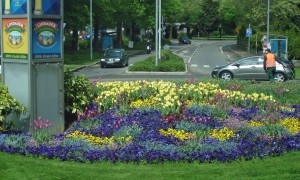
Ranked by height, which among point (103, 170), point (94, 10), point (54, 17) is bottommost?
point (103, 170)

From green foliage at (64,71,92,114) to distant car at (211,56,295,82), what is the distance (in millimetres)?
16456

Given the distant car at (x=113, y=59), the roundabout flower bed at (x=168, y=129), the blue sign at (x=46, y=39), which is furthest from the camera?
the distant car at (x=113, y=59)

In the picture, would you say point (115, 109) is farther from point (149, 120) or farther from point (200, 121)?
point (200, 121)

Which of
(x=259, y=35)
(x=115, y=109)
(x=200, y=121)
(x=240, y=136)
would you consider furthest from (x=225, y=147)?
(x=259, y=35)

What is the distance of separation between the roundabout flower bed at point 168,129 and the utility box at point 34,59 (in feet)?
1.35

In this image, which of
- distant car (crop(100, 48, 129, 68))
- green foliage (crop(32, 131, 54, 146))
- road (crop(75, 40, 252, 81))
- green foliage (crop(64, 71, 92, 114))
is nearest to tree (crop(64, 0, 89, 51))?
road (crop(75, 40, 252, 81))

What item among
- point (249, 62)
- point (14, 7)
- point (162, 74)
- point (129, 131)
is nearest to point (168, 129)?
point (129, 131)

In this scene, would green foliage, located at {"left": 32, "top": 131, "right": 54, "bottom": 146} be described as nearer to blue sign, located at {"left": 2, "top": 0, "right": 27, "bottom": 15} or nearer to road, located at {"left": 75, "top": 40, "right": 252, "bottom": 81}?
blue sign, located at {"left": 2, "top": 0, "right": 27, "bottom": 15}

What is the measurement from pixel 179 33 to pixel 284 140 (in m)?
115

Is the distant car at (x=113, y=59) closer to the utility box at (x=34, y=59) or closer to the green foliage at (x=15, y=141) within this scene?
the utility box at (x=34, y=59)

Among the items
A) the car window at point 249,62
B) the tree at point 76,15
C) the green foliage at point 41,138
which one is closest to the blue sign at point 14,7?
the green foliage at point 41,138

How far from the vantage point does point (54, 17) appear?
35.3 feet

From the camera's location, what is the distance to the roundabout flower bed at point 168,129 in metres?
8.62

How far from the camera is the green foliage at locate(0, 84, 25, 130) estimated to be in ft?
31.8
